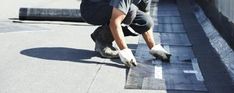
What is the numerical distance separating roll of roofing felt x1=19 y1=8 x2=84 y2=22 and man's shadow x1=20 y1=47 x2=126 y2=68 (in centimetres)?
262

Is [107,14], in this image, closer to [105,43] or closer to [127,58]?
[105,43]

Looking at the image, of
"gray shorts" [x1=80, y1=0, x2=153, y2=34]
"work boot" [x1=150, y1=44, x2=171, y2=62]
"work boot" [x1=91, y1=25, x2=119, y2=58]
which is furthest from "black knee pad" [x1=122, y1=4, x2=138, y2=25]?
"work boot" [x1=150, y1=44, x2=171, y2=62]

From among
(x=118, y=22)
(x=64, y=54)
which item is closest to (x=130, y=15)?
(x=118, y=22)

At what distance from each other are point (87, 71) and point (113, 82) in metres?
0.50

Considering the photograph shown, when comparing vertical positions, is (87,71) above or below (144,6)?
below

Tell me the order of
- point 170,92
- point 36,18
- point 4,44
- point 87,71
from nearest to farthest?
point 170,92, point 87,71, point 4,44, point 36,18

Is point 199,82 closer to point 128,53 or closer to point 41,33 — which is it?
point 128,53

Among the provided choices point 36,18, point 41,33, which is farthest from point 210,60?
point 36,18

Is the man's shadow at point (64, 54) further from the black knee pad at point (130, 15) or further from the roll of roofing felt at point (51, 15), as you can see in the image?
the roll of roofing felt at point (51, 15)

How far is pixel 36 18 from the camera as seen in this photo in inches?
366

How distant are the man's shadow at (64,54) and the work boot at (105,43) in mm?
103

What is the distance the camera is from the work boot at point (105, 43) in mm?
6066

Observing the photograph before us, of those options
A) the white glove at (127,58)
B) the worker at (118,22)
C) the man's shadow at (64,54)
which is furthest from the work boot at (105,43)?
the white glove at (127,58)

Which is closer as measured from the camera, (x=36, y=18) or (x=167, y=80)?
(x=167, y=80)
